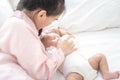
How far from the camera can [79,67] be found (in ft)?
3.96

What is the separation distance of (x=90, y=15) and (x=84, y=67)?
497 mm

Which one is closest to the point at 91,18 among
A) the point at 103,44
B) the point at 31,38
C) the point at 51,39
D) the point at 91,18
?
the point at 91,18

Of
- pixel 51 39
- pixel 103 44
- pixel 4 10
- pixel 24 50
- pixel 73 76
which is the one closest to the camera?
pixel 24 50

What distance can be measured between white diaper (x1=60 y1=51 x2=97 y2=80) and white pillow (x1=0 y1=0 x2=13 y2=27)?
49 cm

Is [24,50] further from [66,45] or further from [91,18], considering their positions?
[91,18]

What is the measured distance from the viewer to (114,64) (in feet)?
4.22

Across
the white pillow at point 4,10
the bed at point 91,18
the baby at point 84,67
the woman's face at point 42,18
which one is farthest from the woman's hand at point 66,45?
the white pillow at point 4,10

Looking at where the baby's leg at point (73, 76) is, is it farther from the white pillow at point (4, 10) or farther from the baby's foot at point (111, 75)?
the white pillow at point (4, 10)

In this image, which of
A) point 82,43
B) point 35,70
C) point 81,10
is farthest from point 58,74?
point 81,10

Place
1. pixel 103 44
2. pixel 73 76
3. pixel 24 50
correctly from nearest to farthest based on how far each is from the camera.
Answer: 1. pixel 24 50
2. pixel 73 76
3. pixel 103 44

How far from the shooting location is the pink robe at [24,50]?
42.5 inches

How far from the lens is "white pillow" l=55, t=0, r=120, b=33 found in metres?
1.62

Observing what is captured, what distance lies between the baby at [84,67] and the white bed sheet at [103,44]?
1.4 inches

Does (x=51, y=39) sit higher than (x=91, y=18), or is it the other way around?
(x=51, y=39)
